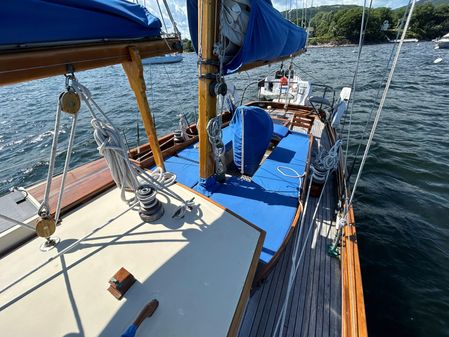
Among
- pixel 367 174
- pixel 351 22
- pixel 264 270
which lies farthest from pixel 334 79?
pixel 351 22

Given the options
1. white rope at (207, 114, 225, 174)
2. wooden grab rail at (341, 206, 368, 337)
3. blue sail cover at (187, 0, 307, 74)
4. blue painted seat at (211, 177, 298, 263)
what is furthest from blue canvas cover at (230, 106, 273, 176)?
wooden grab rail at (341, 206, 368, 337)

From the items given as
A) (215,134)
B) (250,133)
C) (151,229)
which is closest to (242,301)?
(151,229)

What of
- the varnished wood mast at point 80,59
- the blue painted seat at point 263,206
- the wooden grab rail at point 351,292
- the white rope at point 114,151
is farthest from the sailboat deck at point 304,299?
the varnished wood mast at point 80,59

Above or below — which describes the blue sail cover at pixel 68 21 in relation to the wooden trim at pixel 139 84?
above

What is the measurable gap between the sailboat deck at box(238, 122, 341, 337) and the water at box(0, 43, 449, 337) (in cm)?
159

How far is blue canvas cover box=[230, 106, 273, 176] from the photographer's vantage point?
393 centimetres

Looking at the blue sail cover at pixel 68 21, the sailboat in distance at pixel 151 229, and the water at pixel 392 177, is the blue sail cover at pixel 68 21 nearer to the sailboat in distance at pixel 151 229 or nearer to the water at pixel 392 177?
the sailboat in distance at pixel 151 229

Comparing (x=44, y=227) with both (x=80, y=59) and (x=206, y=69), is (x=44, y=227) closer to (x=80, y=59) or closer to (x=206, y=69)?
(x=80, y=59)

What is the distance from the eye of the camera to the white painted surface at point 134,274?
1.46 meters

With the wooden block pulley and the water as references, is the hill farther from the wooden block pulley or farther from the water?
the wooden block pulley

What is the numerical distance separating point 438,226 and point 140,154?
7.15 meters

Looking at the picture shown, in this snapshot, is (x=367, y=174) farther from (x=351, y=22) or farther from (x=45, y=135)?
(x=351, y=22)

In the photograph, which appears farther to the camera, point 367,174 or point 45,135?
point 45,135

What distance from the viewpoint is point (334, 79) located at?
21406 millimetres
